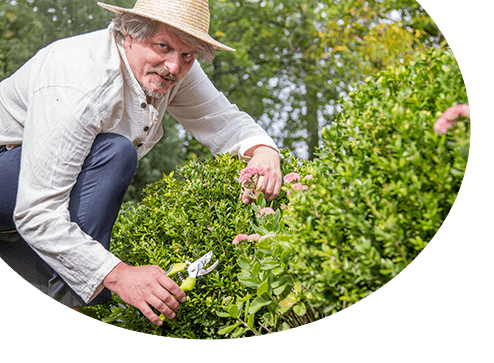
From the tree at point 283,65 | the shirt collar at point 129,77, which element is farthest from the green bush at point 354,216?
the tree at point 283,65

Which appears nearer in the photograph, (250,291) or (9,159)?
(250,291)

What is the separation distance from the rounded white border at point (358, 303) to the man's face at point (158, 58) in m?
0.97

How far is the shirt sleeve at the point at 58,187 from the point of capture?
1.65 metres

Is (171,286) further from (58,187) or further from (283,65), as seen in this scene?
(283,65)

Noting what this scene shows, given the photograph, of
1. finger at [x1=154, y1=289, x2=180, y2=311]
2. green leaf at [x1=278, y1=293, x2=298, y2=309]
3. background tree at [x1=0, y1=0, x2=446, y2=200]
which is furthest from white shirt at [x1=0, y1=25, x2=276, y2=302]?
background tree at [x1=0, y1=0, x2=446, y2=200]

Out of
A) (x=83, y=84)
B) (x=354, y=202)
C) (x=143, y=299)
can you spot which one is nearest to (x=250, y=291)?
(x=143, y=299)

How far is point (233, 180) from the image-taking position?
1983 millimetres

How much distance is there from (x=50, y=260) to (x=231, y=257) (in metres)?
0.72

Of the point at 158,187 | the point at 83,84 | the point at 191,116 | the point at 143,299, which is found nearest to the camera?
the point at 143,299

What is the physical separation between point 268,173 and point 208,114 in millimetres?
680

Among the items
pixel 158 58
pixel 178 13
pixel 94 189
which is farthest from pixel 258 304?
pixel 178 13

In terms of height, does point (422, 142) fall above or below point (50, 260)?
above

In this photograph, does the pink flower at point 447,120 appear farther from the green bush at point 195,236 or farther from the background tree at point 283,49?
the background tree at point 283,49

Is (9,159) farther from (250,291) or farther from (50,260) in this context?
(250,291)
